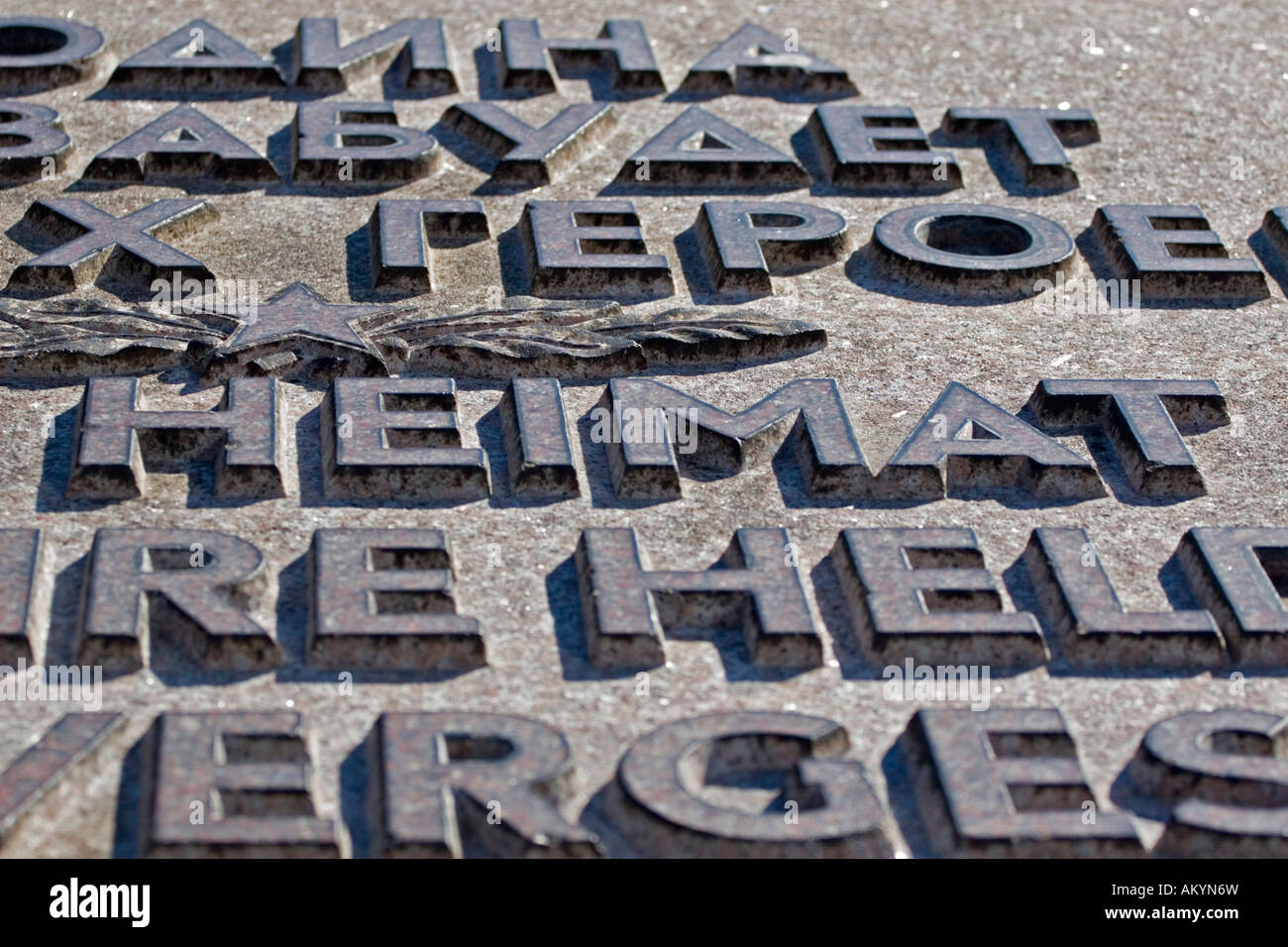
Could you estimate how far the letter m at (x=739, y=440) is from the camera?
376 inches

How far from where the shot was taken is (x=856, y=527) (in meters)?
9.24

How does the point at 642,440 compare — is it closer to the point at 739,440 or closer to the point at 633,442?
the point at 633,442

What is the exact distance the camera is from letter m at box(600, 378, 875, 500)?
31.3 feet

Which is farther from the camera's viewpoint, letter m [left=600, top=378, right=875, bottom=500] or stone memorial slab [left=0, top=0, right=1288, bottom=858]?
letter m [left=600, top=378, right=875, bottom=500]

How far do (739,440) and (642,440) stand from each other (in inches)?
19.6

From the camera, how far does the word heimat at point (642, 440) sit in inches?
372

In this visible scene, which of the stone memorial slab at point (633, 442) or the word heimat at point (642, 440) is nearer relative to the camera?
the stone memorial slab at point (633, 442)

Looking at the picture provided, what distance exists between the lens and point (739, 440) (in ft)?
31.9

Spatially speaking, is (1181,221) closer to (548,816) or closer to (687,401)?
(687,401)

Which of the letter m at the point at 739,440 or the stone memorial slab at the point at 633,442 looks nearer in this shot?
the stone memorial slab at the point at 633,442

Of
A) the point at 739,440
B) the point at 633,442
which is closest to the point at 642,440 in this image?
the point at 633,442

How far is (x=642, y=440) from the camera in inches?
383
